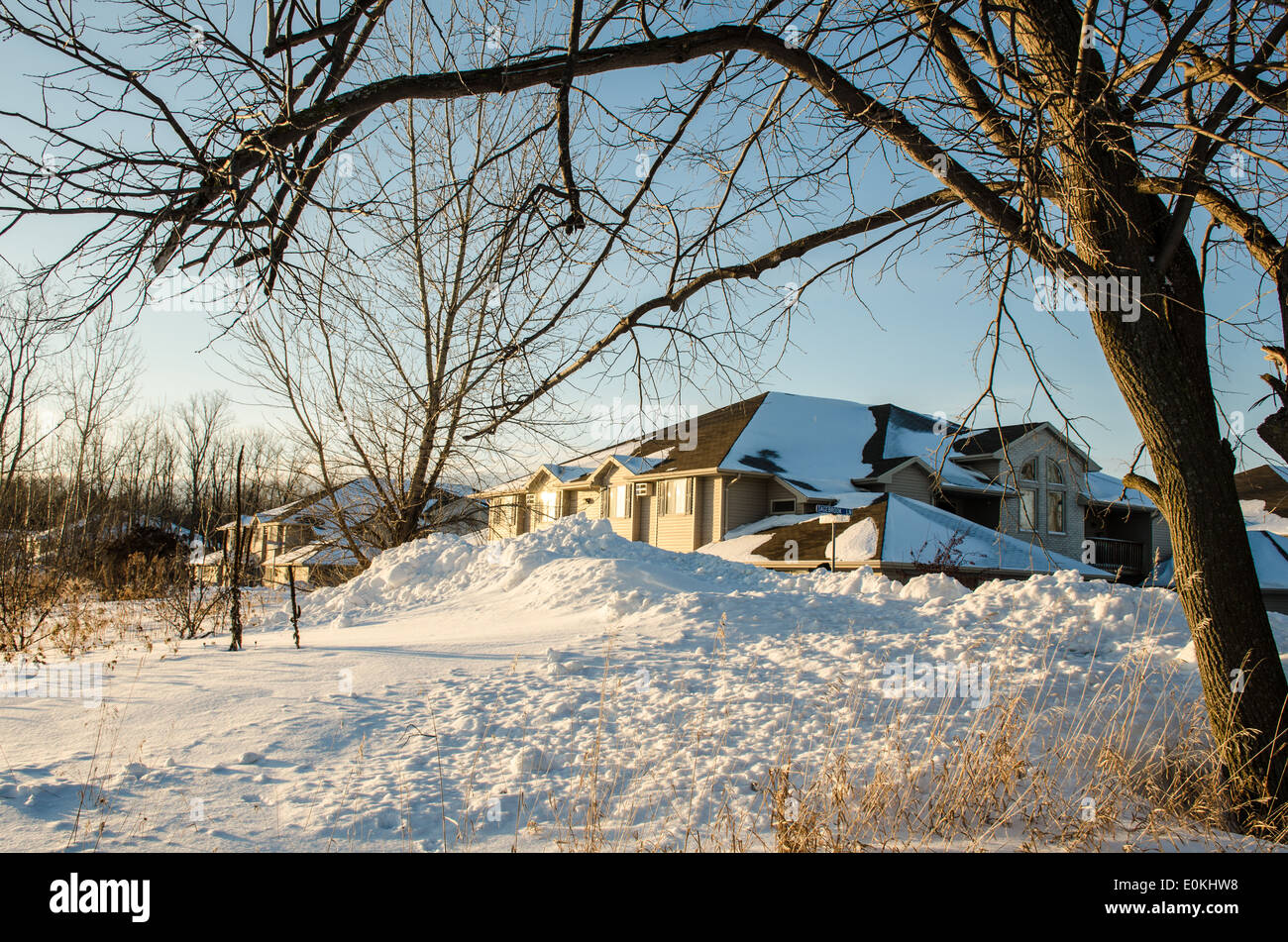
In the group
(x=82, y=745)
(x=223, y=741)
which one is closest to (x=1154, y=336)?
(x=223, y=741)

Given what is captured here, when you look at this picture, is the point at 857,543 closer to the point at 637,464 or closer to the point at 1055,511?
the point at 637,464

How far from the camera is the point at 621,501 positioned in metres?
31.8

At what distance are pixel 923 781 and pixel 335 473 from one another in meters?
16.1

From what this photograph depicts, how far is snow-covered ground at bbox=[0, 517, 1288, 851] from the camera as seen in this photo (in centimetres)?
468

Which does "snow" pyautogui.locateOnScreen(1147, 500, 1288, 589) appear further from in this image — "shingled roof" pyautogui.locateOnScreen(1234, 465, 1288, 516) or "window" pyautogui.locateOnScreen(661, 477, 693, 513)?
"window" pyautogui.locateOnScreen(661, 477, 693, 513)

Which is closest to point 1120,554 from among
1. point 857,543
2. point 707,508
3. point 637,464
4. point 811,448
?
point 811,448

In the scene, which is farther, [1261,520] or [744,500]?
[1261,520]

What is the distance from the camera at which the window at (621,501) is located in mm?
31367

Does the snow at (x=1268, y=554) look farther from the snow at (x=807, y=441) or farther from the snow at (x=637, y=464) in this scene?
the snow at (x=637, y=464)

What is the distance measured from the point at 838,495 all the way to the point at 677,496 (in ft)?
19.4

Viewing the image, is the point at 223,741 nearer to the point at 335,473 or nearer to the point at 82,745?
the point at 82,745

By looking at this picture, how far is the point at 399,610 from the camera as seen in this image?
42.4 feet

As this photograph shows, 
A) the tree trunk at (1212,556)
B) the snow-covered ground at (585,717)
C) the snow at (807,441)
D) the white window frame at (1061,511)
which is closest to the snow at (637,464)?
the snow at (807,441)
